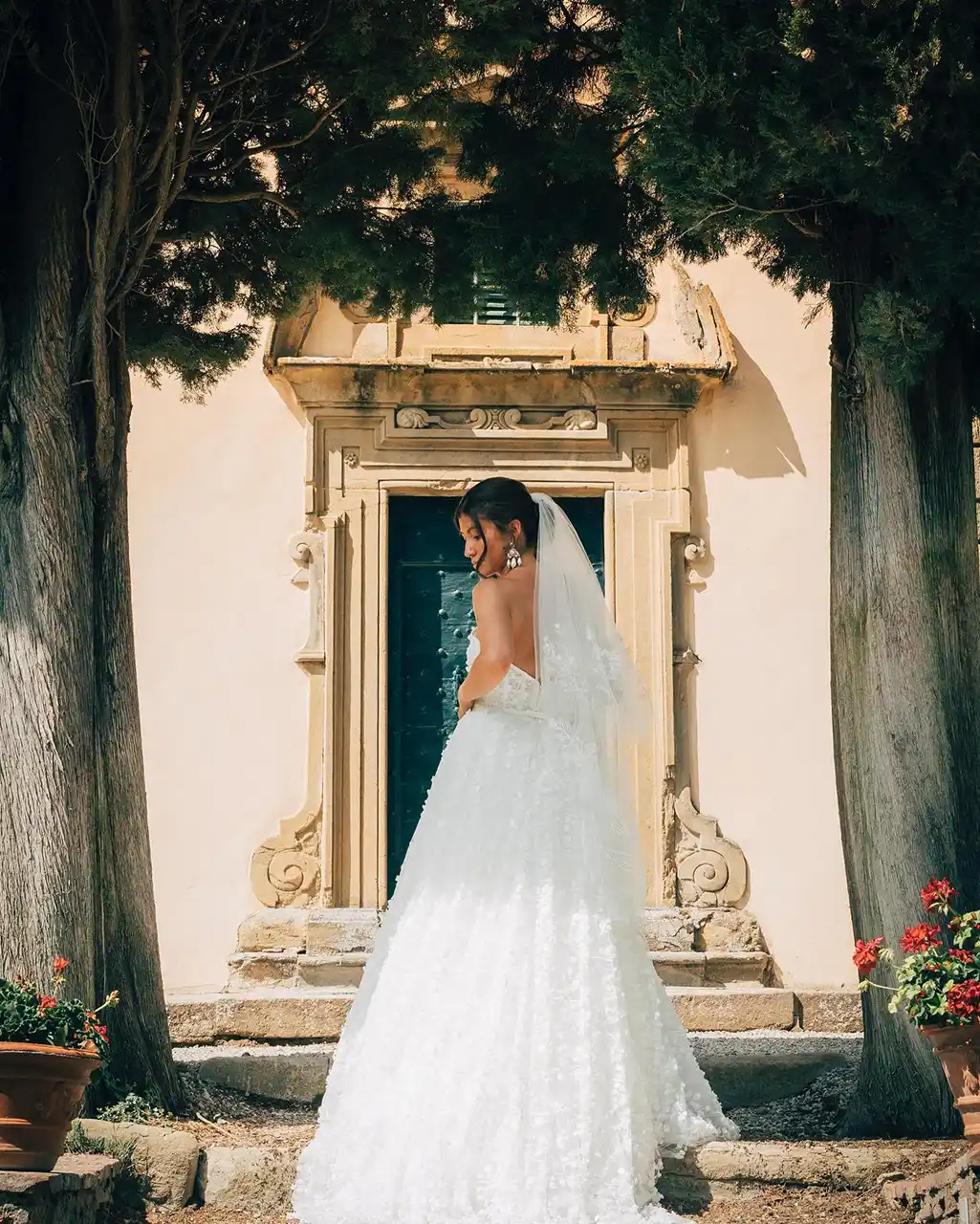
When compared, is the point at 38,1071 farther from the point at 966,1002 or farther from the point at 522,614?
the point at 966,1002

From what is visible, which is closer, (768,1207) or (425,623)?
(768,1207)

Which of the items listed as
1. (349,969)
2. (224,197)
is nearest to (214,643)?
(349,969)

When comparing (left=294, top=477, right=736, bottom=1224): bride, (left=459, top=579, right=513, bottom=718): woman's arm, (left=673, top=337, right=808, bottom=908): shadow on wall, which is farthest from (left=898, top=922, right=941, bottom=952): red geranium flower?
(left=673, top=337, right=808, bottom=908): shadow on wall

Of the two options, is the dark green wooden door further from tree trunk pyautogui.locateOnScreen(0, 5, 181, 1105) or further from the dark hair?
the dark hair

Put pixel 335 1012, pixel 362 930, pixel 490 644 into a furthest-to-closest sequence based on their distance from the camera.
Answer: pixel 362 930 → pixel 335 1012 → pixel 490 644

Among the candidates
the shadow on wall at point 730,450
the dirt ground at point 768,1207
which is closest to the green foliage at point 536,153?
the shadow on wall at point 730,450

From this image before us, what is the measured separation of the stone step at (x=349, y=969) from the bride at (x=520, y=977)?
10.5ft

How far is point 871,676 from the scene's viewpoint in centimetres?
567

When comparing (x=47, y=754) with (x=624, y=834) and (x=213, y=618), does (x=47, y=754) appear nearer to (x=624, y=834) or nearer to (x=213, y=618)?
(x=624, y=834)

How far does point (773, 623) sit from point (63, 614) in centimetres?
467

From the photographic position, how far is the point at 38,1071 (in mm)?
4340

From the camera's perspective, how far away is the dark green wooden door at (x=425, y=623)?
917 centimetres

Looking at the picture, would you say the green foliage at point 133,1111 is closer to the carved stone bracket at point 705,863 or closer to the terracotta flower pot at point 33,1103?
the terracotta flower pot at point 33,1103

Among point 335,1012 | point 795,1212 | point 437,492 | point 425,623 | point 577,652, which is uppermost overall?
point 437,492
